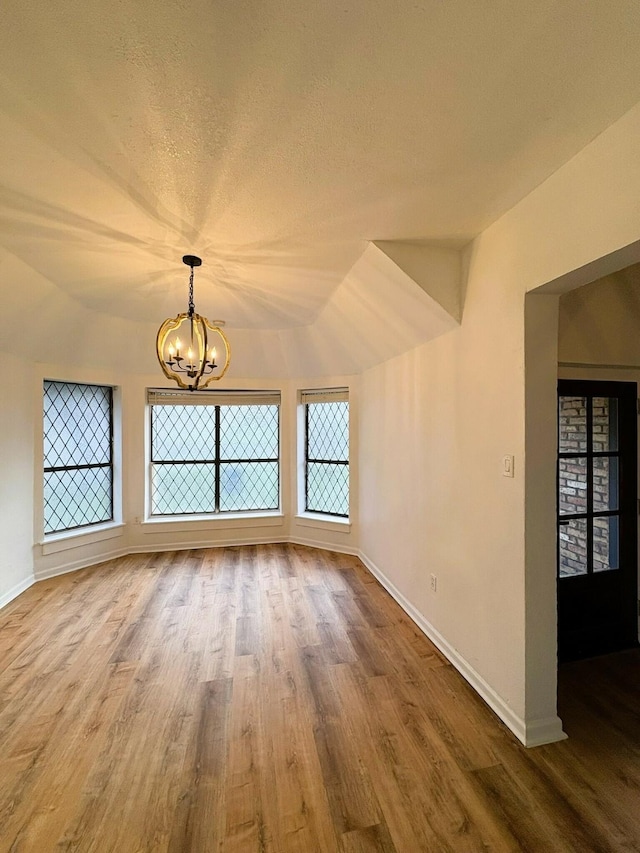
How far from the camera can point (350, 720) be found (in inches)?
73.7

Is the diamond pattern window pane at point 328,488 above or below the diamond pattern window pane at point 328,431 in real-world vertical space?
below

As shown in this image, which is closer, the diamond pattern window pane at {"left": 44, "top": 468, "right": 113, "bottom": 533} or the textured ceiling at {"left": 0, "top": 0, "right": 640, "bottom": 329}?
the textured ceiling at {"left": 0, "top": 0, "right": 640, "bottom": 329}

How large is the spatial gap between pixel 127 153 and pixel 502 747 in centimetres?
311

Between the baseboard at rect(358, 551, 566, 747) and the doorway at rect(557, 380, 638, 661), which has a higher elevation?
the doorway at rect(557, 380, 638, 661)

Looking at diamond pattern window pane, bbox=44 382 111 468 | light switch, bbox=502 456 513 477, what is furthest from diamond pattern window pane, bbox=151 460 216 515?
light switch, bbox=502 456 513 477

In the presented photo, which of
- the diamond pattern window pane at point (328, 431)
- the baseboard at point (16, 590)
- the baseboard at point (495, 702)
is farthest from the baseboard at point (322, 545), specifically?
the baseboard at point (16, 590)

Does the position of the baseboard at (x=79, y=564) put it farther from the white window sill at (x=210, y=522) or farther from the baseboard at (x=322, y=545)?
the baseboard at (x=322, y=545)

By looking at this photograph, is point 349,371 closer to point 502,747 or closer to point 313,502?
point 313,502

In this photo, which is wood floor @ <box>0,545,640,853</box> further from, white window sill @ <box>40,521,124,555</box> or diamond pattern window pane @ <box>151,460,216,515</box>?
diamond pattern window pane @ <box>151,460,216,515</box>

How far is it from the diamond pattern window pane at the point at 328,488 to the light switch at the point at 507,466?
275cm

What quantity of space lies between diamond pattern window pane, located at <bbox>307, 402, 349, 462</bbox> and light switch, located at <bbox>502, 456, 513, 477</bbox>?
269cm

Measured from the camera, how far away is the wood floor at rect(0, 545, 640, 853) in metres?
1.35

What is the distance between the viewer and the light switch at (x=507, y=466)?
5.96ft

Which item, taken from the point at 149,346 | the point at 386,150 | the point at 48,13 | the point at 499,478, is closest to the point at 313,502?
the point at 149,346
